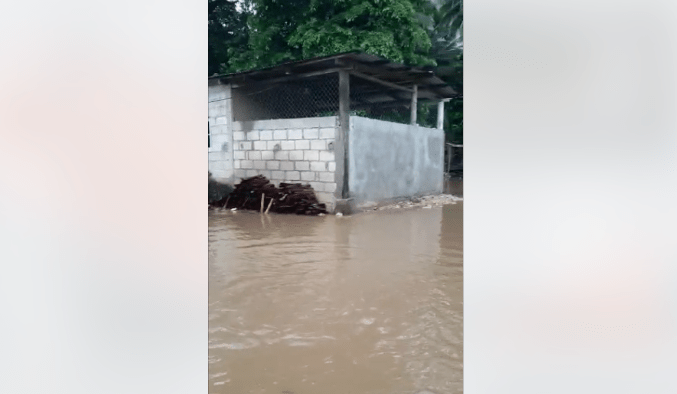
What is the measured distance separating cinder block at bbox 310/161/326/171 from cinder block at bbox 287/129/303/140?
10 cm

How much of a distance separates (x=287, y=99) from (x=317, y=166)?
0.27m

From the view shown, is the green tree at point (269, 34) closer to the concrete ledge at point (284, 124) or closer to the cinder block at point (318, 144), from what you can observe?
the concrete ledge at point (284, 124)

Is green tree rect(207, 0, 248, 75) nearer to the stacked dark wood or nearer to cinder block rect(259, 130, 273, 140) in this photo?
cinder block rect(259, 130, 273, 140)

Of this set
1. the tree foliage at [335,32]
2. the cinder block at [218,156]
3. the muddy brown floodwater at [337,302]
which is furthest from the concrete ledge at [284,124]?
the muddy brown floodwater at [337,302]

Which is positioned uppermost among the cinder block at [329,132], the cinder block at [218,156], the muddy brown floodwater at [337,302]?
the cinder block at [329,132]

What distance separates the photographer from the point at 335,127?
6.06ft

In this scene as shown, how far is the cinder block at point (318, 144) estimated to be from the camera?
171 cm

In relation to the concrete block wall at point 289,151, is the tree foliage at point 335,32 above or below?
above

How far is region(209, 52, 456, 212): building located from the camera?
5.06 feet

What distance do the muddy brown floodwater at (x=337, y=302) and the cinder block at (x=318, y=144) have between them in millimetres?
265
